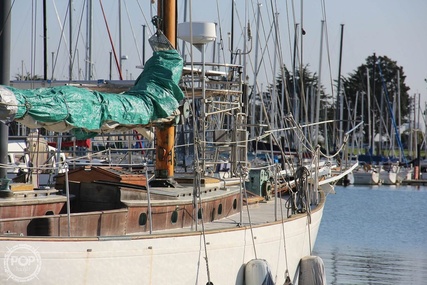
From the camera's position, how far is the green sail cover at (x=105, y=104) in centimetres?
1527

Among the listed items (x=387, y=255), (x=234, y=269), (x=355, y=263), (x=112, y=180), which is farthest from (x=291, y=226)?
(x=387, y=255)

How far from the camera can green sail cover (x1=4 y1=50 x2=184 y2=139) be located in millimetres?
15273

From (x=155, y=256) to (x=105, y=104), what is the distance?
9.17 feet

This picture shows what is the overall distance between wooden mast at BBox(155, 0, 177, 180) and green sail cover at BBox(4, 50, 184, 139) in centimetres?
148

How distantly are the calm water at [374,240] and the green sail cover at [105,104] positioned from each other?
11058mm

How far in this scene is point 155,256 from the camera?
52.7ft

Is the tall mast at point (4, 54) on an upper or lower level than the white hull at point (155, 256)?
upper

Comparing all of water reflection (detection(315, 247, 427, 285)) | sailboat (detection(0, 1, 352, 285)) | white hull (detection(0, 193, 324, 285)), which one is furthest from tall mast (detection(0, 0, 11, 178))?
water reflection (detection(315, 247, 427, 285))

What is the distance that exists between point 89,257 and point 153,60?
537 cm

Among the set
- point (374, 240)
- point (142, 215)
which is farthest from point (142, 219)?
point (374, 240)

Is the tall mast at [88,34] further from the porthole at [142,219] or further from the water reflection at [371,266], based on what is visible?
the porthole at [142,219]

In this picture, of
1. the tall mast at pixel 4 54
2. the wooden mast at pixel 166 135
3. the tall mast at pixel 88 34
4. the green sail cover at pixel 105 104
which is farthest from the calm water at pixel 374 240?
the tall mast at pixel 88 34

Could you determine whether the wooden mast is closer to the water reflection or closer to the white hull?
the white hull

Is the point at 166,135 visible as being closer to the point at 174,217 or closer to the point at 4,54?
the point at 174,217
